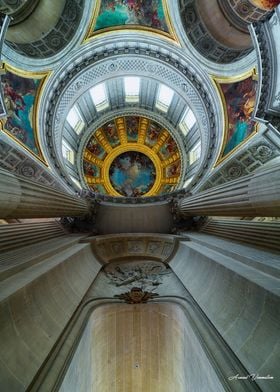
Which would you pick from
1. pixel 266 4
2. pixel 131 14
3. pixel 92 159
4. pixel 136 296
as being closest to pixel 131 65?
pixel 131 14

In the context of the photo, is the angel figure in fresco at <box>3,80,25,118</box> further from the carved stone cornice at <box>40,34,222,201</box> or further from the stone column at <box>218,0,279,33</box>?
the stone column at <box>218,0,279,33</box>

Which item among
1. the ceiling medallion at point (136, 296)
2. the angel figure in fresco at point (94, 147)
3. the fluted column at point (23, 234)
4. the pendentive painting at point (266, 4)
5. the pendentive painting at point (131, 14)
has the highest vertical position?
the pendentive painting at point (131, 14)

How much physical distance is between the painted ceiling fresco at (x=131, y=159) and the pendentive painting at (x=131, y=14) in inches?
336

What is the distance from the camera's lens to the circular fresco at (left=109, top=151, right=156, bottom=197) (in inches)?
883

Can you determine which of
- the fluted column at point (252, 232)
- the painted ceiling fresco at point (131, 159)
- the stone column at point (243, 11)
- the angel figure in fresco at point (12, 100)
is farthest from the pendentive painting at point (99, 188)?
the stone column at point (243, 11)

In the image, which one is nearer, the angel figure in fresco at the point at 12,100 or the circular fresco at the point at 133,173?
the angel figure in fresco at the point at 12,100

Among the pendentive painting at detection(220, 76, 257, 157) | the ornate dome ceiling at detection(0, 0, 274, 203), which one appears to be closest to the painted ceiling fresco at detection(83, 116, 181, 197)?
the ornate dome ceiling at detection(0, 0, 274, 203)

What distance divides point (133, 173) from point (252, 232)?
1599cm

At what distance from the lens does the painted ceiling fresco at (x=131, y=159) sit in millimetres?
20547

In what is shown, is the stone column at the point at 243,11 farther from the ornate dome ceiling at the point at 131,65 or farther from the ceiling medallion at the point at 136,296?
the ceiling medallion at the point at 136,296

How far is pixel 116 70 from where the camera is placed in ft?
43.9

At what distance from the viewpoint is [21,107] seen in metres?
10.2

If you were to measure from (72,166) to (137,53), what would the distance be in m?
8.58

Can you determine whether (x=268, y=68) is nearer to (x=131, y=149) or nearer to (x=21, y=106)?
(x=21, y=106)
